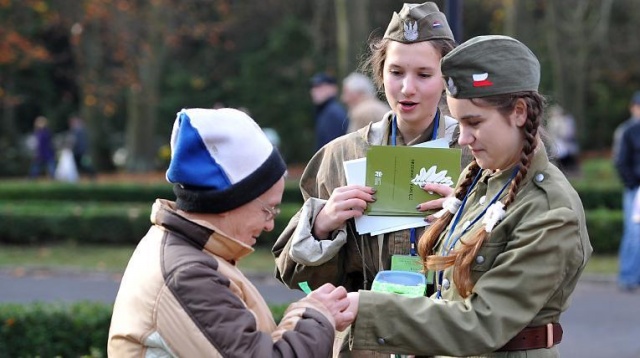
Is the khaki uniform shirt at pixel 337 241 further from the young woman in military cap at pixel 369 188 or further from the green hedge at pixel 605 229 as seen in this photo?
the green hedge at pixel 605 229

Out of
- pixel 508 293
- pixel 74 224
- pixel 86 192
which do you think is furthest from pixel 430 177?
pixel 86 192

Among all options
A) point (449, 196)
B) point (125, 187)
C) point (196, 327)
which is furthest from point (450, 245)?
point (125, 187)

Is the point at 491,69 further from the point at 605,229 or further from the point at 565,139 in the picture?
the point at 565,139

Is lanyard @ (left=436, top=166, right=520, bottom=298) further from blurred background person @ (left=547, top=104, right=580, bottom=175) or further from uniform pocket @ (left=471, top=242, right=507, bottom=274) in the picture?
blurred background person @ (left=547, top=104, right=580, bottom=175)

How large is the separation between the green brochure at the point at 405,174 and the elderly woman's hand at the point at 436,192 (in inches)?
0.7

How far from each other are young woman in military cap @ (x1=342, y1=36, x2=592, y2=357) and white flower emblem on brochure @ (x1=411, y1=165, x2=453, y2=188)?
1.49 ft

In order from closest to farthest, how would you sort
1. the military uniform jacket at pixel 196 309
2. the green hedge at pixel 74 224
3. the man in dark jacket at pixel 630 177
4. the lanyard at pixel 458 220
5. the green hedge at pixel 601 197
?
the military uniform jacket at pixel 196 309 < the lanyard at pixel 458 220 < the man in dark jacket at pixel 630 177 < the green hedge at pixel 74 224 < the green hedge at pixel 601 197

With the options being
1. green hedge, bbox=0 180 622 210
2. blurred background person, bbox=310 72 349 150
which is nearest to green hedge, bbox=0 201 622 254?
green hedge, bbox=0 180 622 210

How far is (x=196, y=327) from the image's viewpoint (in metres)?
2.58

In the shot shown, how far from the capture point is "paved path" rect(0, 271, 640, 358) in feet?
30.1

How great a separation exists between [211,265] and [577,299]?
9582 mm

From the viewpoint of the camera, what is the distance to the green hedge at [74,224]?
52.1 ft

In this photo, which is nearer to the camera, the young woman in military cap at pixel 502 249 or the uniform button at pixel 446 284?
the young woman in military cap at pixel 502 249

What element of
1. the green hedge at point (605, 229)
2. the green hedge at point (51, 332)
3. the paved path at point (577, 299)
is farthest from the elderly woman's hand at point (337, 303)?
the green hedge at point (605, 229)
